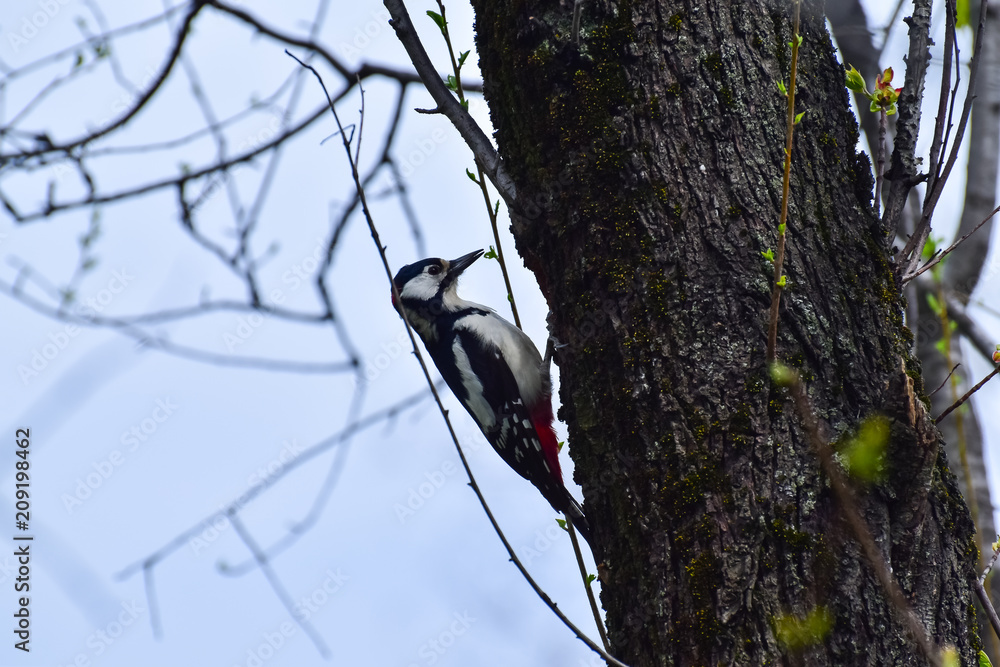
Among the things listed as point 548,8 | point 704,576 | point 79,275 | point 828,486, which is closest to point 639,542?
point 704,576

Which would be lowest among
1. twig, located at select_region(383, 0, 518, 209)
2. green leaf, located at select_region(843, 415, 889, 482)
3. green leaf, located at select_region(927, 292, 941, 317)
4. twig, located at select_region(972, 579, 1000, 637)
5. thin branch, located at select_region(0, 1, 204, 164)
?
twig, located at select_region(972, 579, 1000, 637)

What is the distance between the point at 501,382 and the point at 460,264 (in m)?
0.83

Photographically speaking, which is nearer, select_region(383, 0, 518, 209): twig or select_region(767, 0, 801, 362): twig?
select_region(767, 0, 801, 362): twig

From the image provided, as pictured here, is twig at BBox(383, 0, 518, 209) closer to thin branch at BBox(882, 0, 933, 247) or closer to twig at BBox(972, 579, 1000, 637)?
thin branch at BBox(882, 0, 933, 247)

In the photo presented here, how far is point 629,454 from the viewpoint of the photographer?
6.36ft

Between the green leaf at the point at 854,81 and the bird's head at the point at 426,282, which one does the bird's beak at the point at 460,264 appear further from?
the green leaf at the point at 854,81

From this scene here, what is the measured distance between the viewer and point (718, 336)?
6.14 feet

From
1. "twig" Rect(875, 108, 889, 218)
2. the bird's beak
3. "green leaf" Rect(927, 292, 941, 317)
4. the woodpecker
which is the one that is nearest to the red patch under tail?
the woodpecker

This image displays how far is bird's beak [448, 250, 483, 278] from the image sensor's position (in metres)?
4.57

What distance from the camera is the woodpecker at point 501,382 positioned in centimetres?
398

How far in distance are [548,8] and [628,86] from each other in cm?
37

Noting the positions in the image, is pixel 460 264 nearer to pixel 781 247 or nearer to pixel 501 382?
pixel 501 382

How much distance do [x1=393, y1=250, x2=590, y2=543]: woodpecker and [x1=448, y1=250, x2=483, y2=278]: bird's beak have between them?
3.8 inches

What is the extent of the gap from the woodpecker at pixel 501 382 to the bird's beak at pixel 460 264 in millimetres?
97
